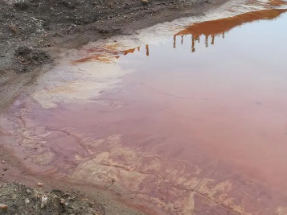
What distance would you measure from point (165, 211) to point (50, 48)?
267 inches

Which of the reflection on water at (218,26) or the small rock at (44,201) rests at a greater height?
the reflection on water at (218,26)

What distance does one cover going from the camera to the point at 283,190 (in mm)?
5551

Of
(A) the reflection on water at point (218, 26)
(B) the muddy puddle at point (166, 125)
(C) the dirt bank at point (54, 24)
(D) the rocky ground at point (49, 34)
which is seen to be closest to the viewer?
(D) the rocky ground at point (49, 34)

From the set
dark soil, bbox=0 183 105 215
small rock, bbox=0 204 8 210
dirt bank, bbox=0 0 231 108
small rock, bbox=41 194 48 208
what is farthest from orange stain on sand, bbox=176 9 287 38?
small rock, bbox=0 204 8 210

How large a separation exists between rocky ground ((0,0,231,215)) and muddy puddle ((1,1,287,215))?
0.44 m

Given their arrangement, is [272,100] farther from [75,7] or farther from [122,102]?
[75,7]

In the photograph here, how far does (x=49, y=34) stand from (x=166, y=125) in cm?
585

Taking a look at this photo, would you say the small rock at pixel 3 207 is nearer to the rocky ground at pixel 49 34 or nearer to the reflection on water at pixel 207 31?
the rocky ground at pixel 49 34

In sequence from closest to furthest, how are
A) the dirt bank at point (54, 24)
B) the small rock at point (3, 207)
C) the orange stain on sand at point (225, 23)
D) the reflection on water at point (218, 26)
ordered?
the small rock at point (3, 207) < the dirt bank at point (54, 24) < the reflection on water at point (218, 26) < the orange stain on sand at point (225, 23)

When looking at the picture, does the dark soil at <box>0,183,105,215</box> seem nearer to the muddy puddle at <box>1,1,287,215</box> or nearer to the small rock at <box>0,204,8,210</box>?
the small rock at <box>0,204,8,210</box>

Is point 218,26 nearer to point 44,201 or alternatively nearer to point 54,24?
point 54,24

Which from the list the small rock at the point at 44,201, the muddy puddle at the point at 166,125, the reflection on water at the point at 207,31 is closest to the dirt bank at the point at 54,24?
the muddy puddle at the point at 166,125

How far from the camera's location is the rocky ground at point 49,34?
175 inches

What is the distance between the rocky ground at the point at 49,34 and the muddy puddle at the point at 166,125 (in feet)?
1.43
